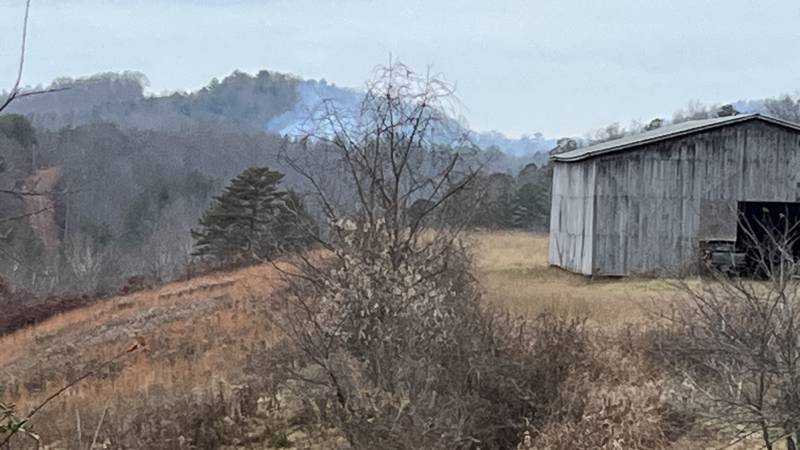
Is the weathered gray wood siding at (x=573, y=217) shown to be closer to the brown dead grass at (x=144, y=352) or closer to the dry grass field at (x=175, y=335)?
the dry grass field at (x=175, y=335)

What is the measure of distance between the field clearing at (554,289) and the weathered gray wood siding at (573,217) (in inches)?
16.0

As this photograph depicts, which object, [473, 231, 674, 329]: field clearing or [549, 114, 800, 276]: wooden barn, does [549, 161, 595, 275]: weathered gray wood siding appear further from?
[473, 231, 674, 329]: field clearing

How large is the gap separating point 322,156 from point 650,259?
13.1 meters

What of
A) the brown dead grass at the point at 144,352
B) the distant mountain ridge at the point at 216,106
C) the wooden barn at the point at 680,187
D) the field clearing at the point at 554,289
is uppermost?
the distant mountain ridge at the point at 216,106

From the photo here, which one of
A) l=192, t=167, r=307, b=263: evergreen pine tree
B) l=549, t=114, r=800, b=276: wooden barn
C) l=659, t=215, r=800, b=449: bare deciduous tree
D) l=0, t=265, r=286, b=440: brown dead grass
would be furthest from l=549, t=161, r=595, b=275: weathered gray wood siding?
l=659, t=215, r=800, b=449: bare deciduous tree

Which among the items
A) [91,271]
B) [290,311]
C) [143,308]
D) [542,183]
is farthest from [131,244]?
[290,311]

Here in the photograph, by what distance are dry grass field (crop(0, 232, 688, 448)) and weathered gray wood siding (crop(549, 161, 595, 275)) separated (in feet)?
1.66

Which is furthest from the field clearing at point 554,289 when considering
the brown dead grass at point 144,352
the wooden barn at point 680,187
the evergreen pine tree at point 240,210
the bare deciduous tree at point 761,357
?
the evergreen pine tree at point 240,210

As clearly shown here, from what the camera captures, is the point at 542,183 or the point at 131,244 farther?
the point at 131,244

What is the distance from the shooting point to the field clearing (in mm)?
13401

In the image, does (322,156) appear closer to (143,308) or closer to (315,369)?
(315,369)

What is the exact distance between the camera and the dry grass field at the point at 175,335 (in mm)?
10195

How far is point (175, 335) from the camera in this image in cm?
1820

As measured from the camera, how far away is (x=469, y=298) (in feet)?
32.2
